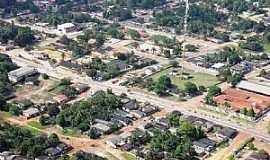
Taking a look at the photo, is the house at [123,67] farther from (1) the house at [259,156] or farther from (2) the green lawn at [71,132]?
(1) the house at [259,156]

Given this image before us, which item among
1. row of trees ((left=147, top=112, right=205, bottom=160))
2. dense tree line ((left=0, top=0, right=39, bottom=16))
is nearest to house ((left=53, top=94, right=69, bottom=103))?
row of trees ((left=147, top=112, right=205, bottom=160))

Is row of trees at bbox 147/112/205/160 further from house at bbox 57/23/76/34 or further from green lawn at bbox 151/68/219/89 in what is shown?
house at bbox 57/23/76/34

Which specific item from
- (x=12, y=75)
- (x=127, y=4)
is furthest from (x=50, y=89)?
(x=127, y=4)

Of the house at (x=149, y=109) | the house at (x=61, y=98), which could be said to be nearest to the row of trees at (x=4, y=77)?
the house at (x=61, y=98)

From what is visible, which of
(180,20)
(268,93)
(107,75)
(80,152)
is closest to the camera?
(80,152)

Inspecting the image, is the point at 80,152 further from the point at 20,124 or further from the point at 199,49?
the point at 199,49
